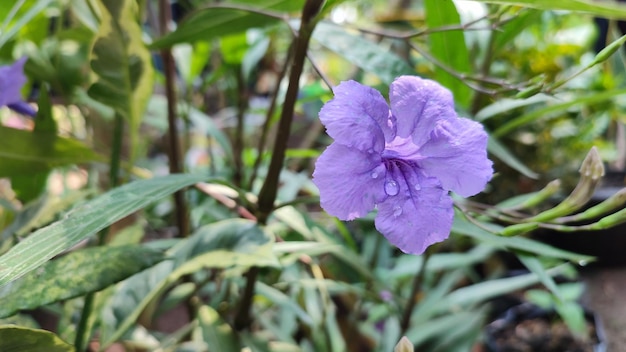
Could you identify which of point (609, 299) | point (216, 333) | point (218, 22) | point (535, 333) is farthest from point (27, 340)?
point (609, 299)

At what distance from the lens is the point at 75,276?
0.39 meters

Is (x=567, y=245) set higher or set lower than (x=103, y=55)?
lower

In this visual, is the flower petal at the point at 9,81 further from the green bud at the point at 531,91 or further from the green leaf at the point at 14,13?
the green bud at the point at 531,91

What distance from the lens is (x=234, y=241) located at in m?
0.49

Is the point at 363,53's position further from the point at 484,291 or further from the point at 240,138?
the point at 484,291

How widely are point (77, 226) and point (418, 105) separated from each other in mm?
223

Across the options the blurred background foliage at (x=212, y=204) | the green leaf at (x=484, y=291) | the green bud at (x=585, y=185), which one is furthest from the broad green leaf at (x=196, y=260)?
the green leaf at (x=484, y=291)

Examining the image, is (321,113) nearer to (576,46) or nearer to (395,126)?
(395,126)

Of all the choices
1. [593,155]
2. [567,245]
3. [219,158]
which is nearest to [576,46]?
[567,245]

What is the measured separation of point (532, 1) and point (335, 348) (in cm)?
53

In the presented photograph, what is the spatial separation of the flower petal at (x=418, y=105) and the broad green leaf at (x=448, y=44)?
7.4 inches

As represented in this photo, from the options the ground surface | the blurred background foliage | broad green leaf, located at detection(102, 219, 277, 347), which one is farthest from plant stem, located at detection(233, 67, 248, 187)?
the ground surface

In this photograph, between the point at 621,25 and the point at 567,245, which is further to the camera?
the point at 621,25

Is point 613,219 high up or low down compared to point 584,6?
down
